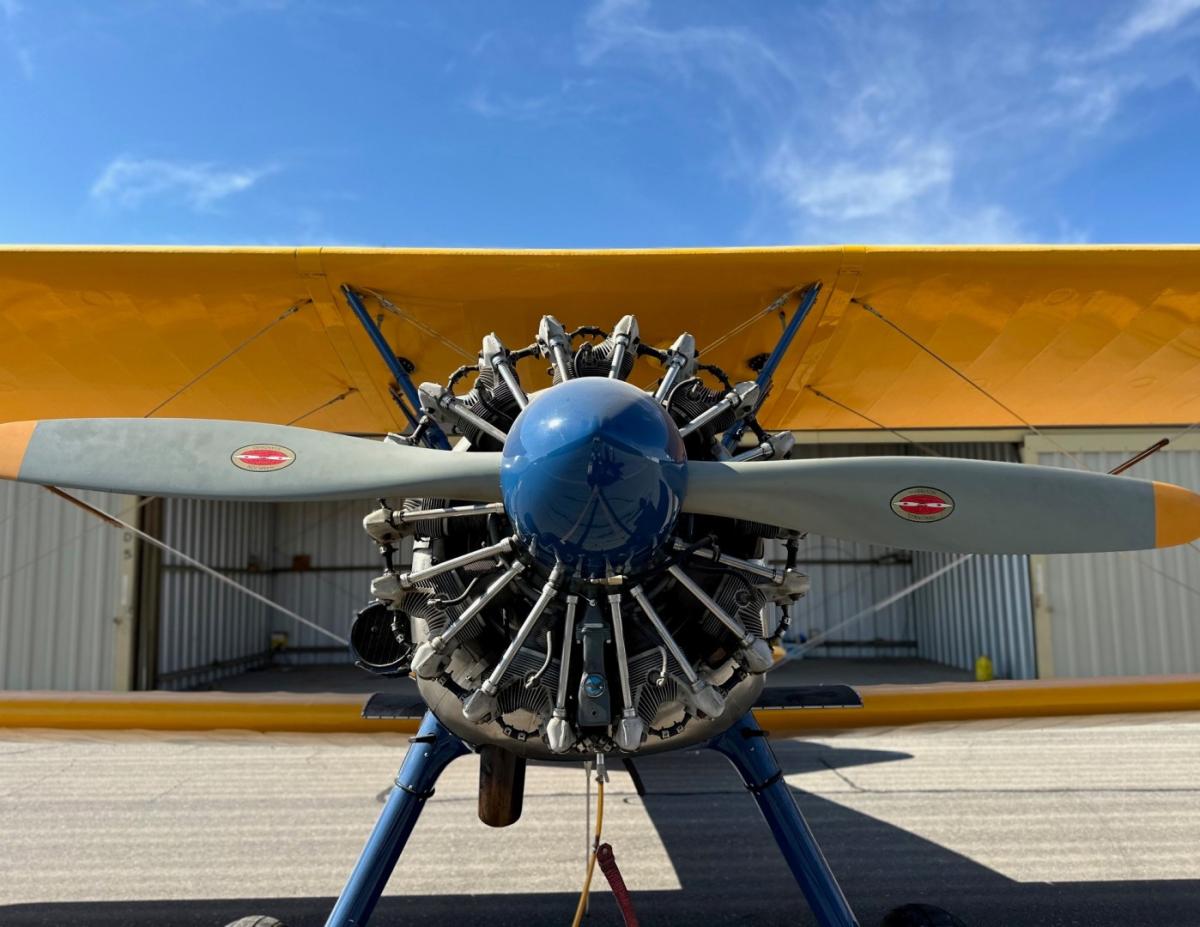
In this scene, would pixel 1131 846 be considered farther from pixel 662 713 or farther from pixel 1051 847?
pixel 662 713

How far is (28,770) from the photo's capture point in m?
8.41

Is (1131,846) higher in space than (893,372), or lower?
lower

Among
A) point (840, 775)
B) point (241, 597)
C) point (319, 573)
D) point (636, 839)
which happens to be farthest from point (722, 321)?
point (319, 573)

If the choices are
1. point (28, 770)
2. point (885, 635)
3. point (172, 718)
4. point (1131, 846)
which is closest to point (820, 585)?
point (885, 635)

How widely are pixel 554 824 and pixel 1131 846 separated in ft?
12.0

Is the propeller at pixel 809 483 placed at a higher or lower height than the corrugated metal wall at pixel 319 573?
higher

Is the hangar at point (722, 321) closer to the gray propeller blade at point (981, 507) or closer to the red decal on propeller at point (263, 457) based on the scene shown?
the gray propeller blade at point (981, 507)


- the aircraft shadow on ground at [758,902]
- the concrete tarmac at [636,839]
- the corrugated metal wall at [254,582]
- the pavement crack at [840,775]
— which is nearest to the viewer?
the aircraft shadow on ground at [758,902]

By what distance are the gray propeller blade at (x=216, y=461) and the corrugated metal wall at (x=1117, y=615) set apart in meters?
13.0

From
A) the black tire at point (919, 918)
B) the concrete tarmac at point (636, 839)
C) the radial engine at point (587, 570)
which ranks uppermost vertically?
the radial engine at point (587, 570)

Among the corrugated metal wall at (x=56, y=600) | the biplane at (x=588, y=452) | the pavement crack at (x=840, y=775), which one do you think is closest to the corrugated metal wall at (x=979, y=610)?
the pavement crack at (x=840, y=775)

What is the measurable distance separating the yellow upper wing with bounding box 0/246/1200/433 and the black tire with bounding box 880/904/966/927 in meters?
2.57

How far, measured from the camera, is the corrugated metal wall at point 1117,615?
42.3 ft

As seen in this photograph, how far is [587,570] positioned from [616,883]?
1.43 m
